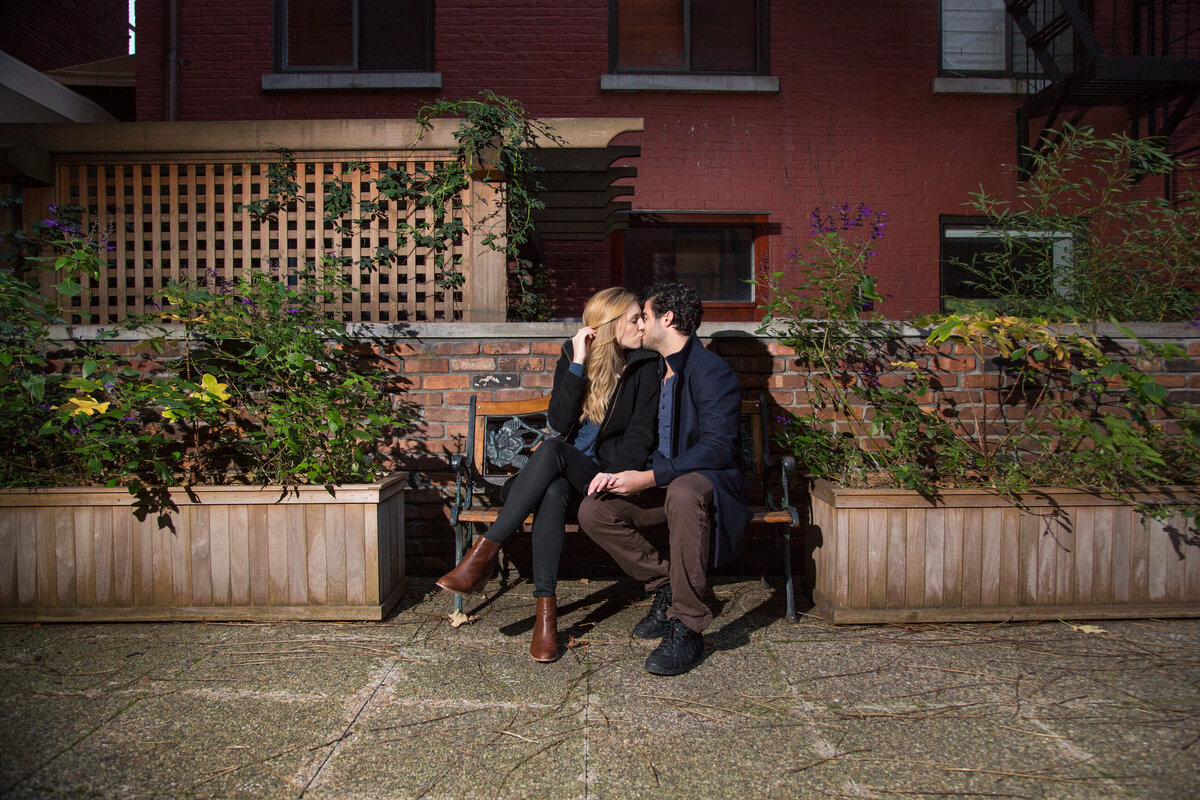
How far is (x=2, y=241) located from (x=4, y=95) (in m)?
4.14

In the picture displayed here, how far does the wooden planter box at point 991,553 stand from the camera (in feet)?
10.2

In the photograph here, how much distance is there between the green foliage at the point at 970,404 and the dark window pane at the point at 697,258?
11.5ft

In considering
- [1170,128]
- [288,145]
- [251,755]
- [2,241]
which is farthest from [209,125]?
[1170,128]

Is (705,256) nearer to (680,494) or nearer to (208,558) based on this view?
(680,494)

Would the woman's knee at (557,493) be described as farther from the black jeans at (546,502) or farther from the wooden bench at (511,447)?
the wooden bench at (511,447)

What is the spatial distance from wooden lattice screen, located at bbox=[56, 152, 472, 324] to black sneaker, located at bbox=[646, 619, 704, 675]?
2.36m

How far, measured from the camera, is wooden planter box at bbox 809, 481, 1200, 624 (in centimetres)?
310

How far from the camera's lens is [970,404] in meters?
3.82

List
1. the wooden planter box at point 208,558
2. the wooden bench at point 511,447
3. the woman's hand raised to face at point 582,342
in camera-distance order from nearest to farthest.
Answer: the wooden planter box at point 208,558
the woman's hand raised to face at point 582,342
the wooden bench at point 511,447

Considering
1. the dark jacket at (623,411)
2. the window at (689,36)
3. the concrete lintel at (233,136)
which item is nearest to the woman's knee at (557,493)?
the dark jacket at (623,411)

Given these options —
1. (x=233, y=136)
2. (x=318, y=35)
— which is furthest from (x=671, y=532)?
(x=318, y=35)

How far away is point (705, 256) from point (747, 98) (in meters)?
1.58

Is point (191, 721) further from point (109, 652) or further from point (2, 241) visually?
point (2, 241)

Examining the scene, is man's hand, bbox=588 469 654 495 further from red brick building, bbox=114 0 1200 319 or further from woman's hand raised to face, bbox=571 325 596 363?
red brick building, bbox=114 0 1200 319
